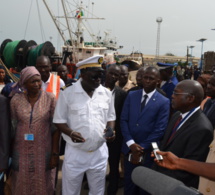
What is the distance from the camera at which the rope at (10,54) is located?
10.5m

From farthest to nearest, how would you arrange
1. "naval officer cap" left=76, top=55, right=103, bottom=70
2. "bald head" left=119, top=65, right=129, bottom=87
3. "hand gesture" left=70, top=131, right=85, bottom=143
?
"bald head" left=119, top=65, right=129, bottom=87, "naval officer cap" left=76, top=55, right=103, bottom=70, "hand gesture" left=70, top=131, right=85, bottom=143

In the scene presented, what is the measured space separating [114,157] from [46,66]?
1.79 metres

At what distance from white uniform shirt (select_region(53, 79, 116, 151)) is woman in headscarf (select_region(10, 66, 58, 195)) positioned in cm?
24

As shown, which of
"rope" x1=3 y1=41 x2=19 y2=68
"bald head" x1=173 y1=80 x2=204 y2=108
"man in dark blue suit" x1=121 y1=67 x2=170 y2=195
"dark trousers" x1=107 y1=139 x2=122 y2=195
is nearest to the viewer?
"bald head" x1=173 y1=80 x2=204 y2=108

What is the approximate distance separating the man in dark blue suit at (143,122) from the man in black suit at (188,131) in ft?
1.66

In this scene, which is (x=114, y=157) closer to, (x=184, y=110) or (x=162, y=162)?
(x=184, y=110)

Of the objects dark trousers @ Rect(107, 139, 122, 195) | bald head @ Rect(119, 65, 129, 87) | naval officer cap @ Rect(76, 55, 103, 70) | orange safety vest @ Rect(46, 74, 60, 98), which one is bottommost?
dark trousers @ Rect(107, 139, 122, 195)

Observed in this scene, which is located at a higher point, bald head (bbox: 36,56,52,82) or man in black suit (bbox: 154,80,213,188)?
bald head (bbox: 36,56,52,82)

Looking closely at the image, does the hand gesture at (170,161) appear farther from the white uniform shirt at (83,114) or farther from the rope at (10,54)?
the rope at (10,54)

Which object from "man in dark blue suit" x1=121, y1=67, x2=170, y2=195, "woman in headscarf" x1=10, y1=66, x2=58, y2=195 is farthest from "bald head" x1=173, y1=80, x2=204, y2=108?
"woman in headscarf" x1=10, y1=66, x2=58, y2=195

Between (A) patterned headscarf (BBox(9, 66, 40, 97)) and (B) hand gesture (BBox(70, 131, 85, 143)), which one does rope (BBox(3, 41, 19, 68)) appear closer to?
(A) patterned headscarf (BBox(9, 66, 40, 97))

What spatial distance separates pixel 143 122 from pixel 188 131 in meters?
0.95

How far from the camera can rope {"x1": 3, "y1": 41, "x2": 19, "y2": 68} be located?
34.4ft

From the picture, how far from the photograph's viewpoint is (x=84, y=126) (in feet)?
8.91
